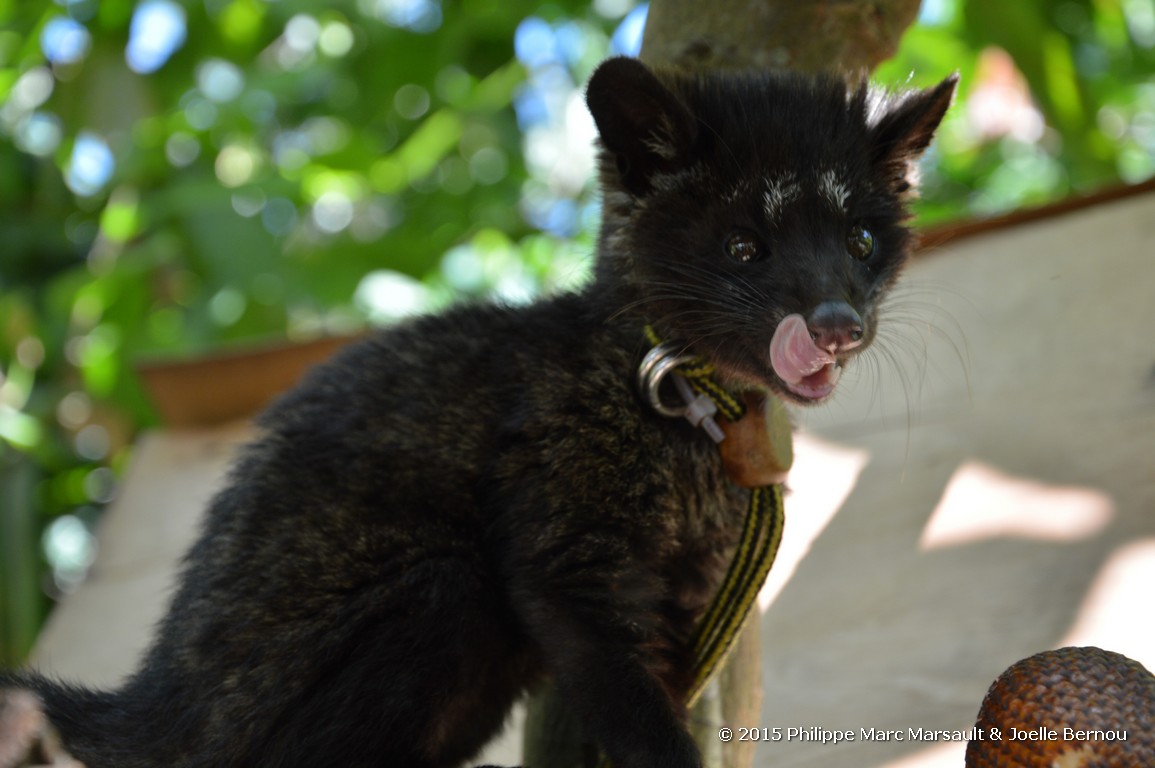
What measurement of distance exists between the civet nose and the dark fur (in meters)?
0.09

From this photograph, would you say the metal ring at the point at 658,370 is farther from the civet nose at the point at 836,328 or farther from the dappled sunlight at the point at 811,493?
the dappled sunlight at the point at 811,493

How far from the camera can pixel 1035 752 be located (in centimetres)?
222

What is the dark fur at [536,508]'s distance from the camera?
9.30 feet

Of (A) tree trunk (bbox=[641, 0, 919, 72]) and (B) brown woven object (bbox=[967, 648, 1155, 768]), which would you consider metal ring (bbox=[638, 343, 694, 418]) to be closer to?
(A) tree trunk (bbox=[641, 0, 919, 72])

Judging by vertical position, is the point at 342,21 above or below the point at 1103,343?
above

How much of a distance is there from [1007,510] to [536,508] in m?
2.10

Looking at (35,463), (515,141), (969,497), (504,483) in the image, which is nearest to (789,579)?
(969,497)

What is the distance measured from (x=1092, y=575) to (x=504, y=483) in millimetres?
1946

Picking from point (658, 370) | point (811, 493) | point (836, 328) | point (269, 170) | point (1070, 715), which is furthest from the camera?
point (269, 170)

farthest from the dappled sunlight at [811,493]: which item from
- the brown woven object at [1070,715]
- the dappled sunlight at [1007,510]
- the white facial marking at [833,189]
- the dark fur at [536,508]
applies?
the brown woven object at [1070,715]

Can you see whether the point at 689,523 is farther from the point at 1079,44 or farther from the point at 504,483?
the point at 1079,44

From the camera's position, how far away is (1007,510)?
14.0 feet

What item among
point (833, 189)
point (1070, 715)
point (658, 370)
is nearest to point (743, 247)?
point (833, 189)

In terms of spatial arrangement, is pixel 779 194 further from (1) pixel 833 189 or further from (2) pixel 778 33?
(2) pixel 778 33
